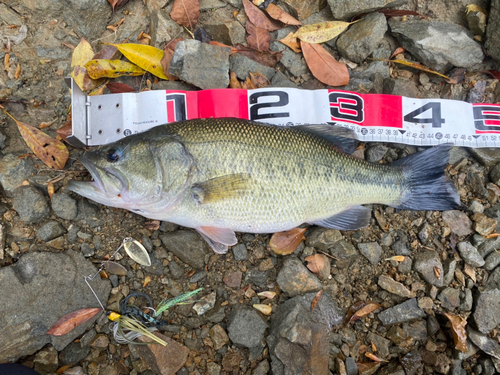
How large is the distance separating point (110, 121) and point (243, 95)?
4.30 feet

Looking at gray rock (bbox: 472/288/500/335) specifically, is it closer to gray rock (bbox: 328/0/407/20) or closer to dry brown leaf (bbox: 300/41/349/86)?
dry brown leaf (bbox: 300/41/349/86)

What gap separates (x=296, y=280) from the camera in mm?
2924

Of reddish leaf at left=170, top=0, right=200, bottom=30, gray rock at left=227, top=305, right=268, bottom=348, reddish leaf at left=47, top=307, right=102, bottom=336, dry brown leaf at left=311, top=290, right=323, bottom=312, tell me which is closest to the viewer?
reddish leaf at left=47, top=307, right=102, bottom=336

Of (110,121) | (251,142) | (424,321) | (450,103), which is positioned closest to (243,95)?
(251,142)

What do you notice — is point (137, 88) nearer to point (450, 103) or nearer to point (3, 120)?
point (3, 120)

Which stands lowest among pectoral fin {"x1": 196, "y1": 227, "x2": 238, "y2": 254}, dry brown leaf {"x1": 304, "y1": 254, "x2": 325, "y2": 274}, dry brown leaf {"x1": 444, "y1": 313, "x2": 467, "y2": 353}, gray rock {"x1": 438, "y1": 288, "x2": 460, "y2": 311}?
dry brown leaf {"x1": 444, "y1": 313, "x2": 467, "y2": 353}

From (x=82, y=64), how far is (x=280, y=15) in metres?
2.09

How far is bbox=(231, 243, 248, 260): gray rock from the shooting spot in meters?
2.99

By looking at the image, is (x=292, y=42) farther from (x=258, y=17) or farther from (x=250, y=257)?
(x=250, y=257)

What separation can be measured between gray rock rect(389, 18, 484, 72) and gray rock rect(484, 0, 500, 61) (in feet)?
0.28

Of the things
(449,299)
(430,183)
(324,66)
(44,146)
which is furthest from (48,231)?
(449,299)

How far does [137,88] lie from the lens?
10.8ft

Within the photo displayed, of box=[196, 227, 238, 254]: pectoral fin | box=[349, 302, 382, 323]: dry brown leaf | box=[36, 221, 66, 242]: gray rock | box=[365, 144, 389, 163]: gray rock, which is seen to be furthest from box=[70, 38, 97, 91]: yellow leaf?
box=[349, 302, 382, 323]: dry brown leaf

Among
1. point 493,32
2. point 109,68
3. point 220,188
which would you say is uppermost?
point 109,68
